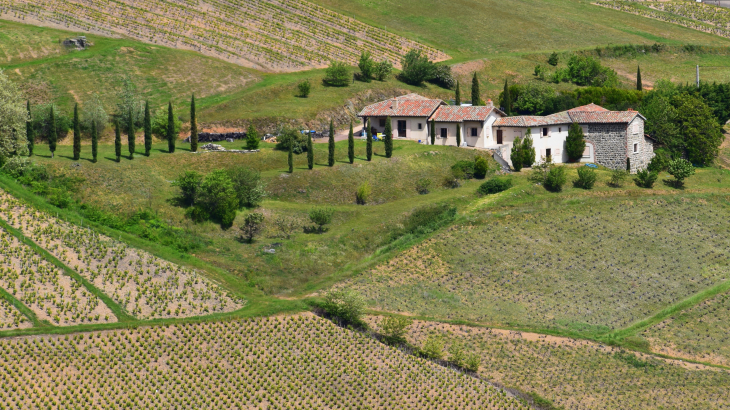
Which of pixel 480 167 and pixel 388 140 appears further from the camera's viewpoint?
pixel 388 140

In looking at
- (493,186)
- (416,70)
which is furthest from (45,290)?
(416,70)

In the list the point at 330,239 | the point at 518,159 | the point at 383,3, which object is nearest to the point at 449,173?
the point at 518,159

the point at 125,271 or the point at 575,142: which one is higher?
the point at 575,142

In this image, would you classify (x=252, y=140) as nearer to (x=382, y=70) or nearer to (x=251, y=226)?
(x=251, y=226)

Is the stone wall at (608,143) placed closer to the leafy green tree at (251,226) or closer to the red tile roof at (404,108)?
the red tile roof at (404,108)

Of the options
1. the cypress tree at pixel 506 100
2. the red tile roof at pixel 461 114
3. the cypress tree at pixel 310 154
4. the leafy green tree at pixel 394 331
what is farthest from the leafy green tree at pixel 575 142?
the leafy green tree at pixel 394 331

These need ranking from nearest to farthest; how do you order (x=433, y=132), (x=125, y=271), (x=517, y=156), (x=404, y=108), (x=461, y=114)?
(x=125, y=271), (x=517, y=156), (x=433, y=132), (x=461, y=114), (x=404, y=108)

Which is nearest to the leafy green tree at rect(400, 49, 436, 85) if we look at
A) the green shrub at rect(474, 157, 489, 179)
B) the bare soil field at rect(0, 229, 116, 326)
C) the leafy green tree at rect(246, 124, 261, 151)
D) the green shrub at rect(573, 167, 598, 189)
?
the green shrub at rect(474, 157, 489, 179)

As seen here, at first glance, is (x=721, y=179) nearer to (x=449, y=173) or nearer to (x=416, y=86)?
(x=449, y=173)
